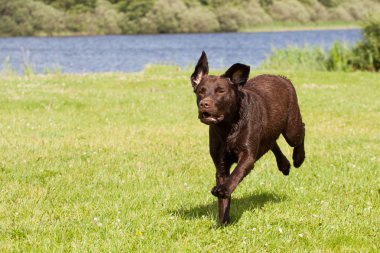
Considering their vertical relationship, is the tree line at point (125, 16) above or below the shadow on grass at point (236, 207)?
below

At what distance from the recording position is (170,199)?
8570 mm

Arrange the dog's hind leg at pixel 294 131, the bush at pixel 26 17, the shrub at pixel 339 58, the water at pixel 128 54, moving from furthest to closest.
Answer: the bush at pixel 26 17
the water at pixel 128 54
the shrub at pixel 339 58
the dog's hind leg at pixel 294 131

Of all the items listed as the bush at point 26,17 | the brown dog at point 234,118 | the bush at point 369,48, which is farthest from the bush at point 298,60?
the bush at point 26,17

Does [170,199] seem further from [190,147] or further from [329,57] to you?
[329,57]

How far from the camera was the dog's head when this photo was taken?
6.44 metres

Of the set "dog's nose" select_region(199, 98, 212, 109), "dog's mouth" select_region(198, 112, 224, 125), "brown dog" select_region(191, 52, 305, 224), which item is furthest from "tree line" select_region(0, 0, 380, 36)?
"dog's nose" select_region(199, 98, 212, 109)

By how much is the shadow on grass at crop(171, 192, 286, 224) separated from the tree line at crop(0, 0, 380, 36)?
126968mm

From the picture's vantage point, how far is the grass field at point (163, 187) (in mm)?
6785

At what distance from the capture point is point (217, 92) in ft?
21.6

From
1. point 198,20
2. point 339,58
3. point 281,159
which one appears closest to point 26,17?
point 198,20

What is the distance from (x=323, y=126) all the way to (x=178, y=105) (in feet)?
18.7

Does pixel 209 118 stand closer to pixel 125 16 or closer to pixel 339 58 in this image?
pixel 339 58

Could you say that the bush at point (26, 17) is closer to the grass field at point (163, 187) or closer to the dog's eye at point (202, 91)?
the grass field at point (163, 187)

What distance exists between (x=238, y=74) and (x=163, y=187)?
306 centimetres
